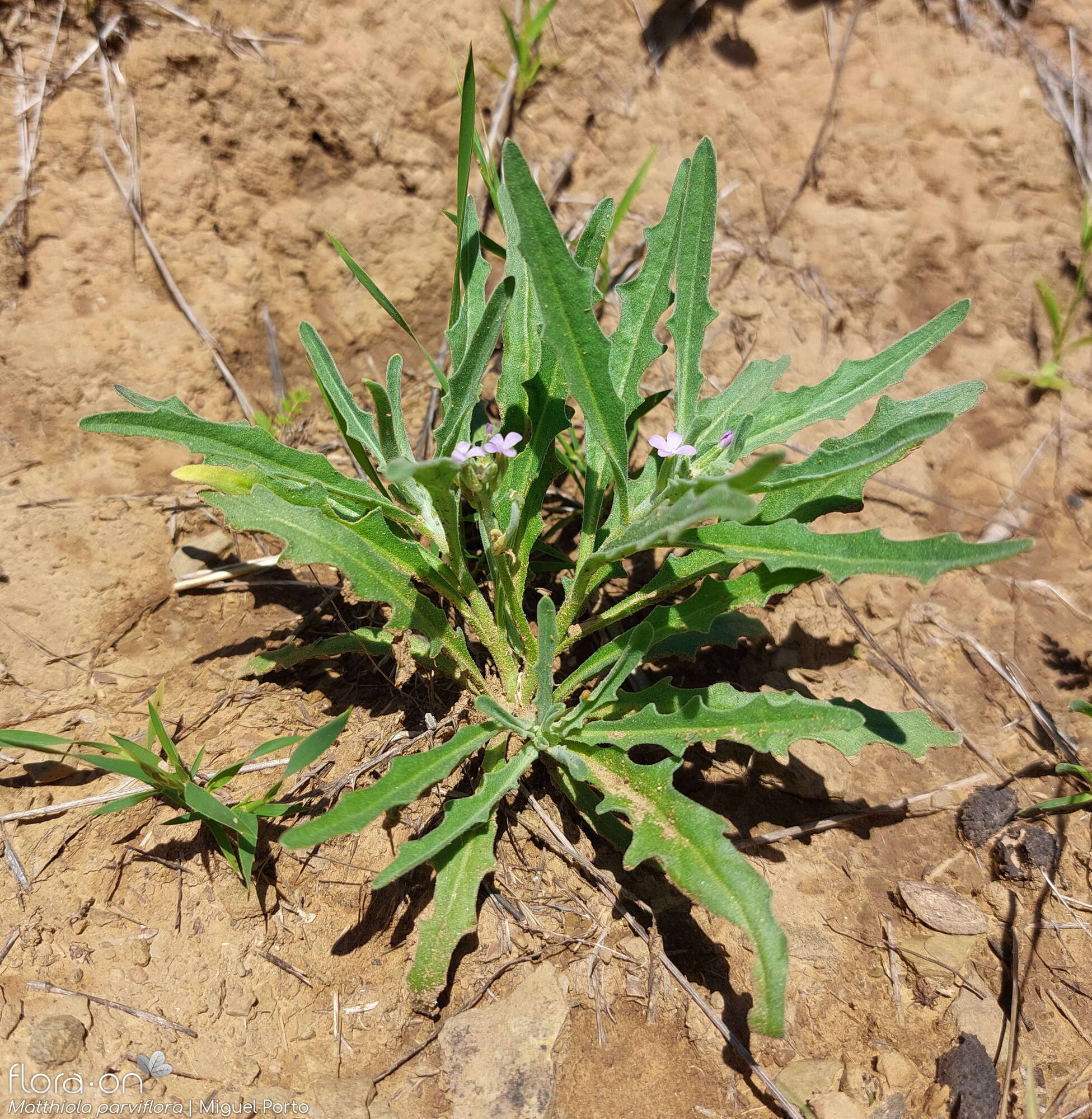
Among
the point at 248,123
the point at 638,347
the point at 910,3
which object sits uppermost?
the point at 910,3

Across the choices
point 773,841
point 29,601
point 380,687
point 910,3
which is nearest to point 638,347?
point 380,687

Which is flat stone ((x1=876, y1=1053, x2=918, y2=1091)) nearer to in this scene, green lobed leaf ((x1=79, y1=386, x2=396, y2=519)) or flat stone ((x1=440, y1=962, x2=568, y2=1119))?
flat stone ((x1=440, y1=962, x2=568, y2=1119))

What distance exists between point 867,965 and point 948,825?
1.70 ft

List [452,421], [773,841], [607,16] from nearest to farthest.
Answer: [452,421] → [773,841] → [607,16]

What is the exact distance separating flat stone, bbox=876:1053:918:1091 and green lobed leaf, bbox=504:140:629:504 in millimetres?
1522

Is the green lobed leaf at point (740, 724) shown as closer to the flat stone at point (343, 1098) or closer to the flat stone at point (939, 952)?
the flat stone at point (939, 952)

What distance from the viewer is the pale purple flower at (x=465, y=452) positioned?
1.79 m

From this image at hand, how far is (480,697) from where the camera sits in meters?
1.94

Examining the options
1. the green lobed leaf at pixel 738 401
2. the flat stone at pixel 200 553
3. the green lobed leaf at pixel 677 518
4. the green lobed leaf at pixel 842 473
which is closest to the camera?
the green lobed leaf at pixel 677 518

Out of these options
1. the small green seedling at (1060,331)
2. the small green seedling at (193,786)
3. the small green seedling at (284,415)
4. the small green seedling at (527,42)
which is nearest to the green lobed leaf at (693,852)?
the small green seedling at (193,786)


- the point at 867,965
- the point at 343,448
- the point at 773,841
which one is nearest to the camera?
the point at 867,965

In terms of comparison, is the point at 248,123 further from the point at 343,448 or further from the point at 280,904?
the point at 280,904

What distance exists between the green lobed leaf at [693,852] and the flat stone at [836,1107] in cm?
42

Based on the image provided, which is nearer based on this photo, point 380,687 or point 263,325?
point 380,687
